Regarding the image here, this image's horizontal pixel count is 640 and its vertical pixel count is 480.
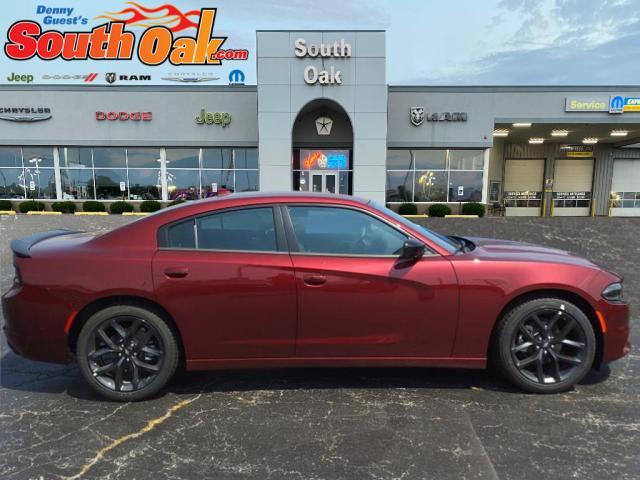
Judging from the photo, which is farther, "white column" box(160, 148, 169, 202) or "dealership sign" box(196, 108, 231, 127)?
"white column" box(160, 148, 169, 202)

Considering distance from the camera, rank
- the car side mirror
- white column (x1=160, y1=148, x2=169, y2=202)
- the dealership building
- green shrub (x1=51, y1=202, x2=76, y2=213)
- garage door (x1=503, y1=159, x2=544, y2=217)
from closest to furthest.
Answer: the car side mirror
the dealership building
green shrub (x1=51, y1=202, x2=76, y2=213)
white column (x1=160, y1=148, x2=169, y2=202)
garage door (x1=503, y1=159, x2=544, y2=217)

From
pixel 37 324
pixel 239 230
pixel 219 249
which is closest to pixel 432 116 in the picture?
pixel 239 230

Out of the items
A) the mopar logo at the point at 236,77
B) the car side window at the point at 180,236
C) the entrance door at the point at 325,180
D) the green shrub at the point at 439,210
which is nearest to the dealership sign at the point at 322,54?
the entrance door at the point at 325,180

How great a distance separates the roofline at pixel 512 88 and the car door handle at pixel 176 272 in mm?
20919

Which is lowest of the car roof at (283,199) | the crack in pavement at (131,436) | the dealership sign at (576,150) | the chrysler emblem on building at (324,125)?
the crack in pavement at (131,436)

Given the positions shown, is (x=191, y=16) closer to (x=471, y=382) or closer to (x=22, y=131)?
(x=22, y=131)

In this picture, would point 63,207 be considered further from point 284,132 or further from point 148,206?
point 284,132

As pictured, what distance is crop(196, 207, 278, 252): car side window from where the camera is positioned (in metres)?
3.21

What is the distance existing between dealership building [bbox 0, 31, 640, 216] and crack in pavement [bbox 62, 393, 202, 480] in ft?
60.7

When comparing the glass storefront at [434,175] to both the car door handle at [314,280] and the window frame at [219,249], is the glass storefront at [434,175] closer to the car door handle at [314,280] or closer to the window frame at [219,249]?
the window frame at [219,249]

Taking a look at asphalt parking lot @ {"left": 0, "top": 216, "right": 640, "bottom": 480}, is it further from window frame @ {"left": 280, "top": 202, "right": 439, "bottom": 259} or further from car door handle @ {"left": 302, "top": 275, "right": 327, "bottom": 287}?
window frame @ {"left": 280, "top": 202, "right": 439, "bottom": 259}

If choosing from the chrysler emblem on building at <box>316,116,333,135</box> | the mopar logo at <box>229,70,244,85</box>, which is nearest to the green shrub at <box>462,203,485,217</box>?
the chrysler emblem on building at <box>316,116,333,135</box>

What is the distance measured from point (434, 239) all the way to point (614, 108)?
80.3 feet

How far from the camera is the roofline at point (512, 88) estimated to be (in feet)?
71.2
